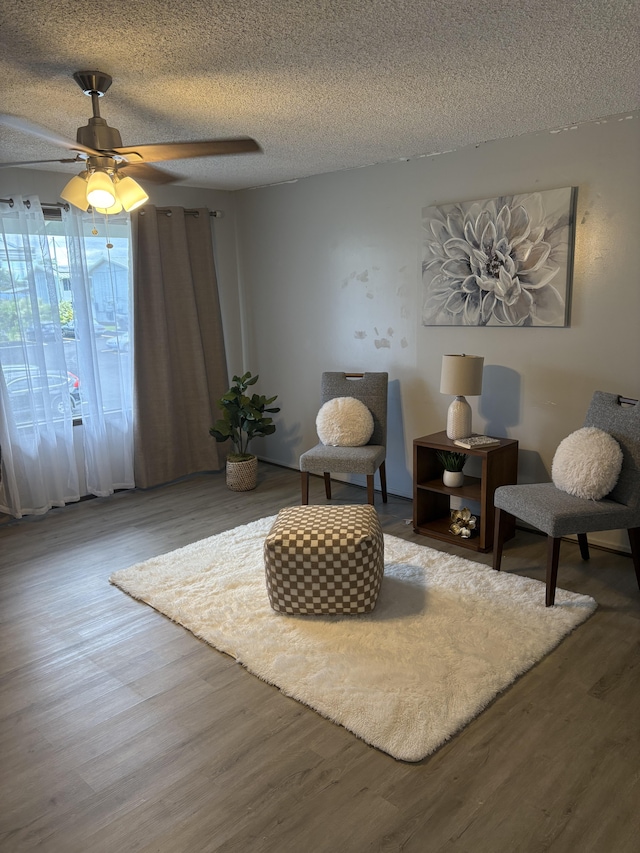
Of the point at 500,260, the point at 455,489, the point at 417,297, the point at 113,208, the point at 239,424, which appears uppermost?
the point at 113,208

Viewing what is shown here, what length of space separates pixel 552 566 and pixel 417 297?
207 centimetres

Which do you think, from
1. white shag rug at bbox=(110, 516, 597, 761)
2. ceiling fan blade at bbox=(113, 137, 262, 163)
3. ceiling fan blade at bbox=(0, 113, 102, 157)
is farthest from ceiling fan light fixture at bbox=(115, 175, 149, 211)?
white shag rug at bbox=(110, 516, 597, 761)

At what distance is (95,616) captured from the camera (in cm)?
300

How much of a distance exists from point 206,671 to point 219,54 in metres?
2.34

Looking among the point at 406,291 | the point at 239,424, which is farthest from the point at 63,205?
the point at 406,291

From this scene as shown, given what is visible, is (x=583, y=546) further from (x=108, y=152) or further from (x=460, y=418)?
(x=108, y=152)

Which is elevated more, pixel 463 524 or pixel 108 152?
pixel 108 152

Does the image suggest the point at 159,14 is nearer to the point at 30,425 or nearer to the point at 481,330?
the point at 481,330

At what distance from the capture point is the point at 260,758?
81.4 inches

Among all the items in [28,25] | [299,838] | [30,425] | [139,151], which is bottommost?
[299,838]

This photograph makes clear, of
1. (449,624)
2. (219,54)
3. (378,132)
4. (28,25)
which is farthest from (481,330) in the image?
(28,25)

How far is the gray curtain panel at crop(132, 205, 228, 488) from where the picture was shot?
4750mm

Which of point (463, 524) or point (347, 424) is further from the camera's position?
point (347, 424)

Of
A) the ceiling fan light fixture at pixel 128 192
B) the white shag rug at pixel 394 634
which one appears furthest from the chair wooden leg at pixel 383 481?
the ceiling fan light fixture at pixel 128 192
